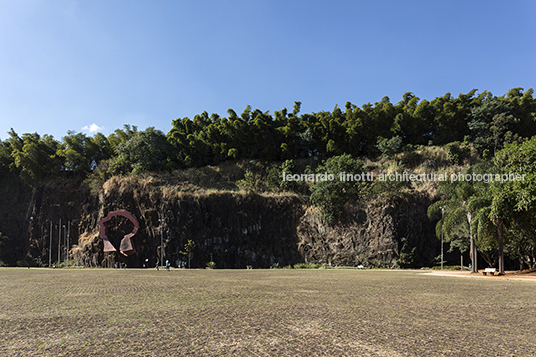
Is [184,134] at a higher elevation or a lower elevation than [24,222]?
higher

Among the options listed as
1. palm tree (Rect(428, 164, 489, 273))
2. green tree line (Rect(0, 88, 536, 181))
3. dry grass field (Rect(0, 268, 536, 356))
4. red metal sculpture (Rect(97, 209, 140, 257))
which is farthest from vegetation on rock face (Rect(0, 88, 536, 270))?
dry grass field (Rect(0, 268, 536, 356))

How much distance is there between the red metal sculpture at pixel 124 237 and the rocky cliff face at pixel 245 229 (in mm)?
696

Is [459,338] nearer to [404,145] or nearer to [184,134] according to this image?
[404,145]

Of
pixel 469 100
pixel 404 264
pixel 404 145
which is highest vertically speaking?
pixel 469 100

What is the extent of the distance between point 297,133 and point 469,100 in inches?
1135

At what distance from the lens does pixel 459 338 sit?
679 centimetres

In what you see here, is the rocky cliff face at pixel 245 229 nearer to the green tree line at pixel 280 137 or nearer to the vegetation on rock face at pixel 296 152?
the vegetation on rock face at pixel 296 152

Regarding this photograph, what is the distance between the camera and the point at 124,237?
49094 millimetres

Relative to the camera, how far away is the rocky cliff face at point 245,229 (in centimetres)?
4253

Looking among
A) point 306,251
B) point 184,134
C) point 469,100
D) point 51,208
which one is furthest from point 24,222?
point 469,100

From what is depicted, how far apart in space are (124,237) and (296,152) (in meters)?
31.1

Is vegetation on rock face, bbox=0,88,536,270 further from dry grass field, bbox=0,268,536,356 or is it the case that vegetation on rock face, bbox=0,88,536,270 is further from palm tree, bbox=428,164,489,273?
dry grass field, bbox=0,268,536,356

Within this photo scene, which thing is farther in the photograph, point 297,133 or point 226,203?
point 297,133

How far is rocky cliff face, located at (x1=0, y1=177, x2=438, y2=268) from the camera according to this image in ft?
140
